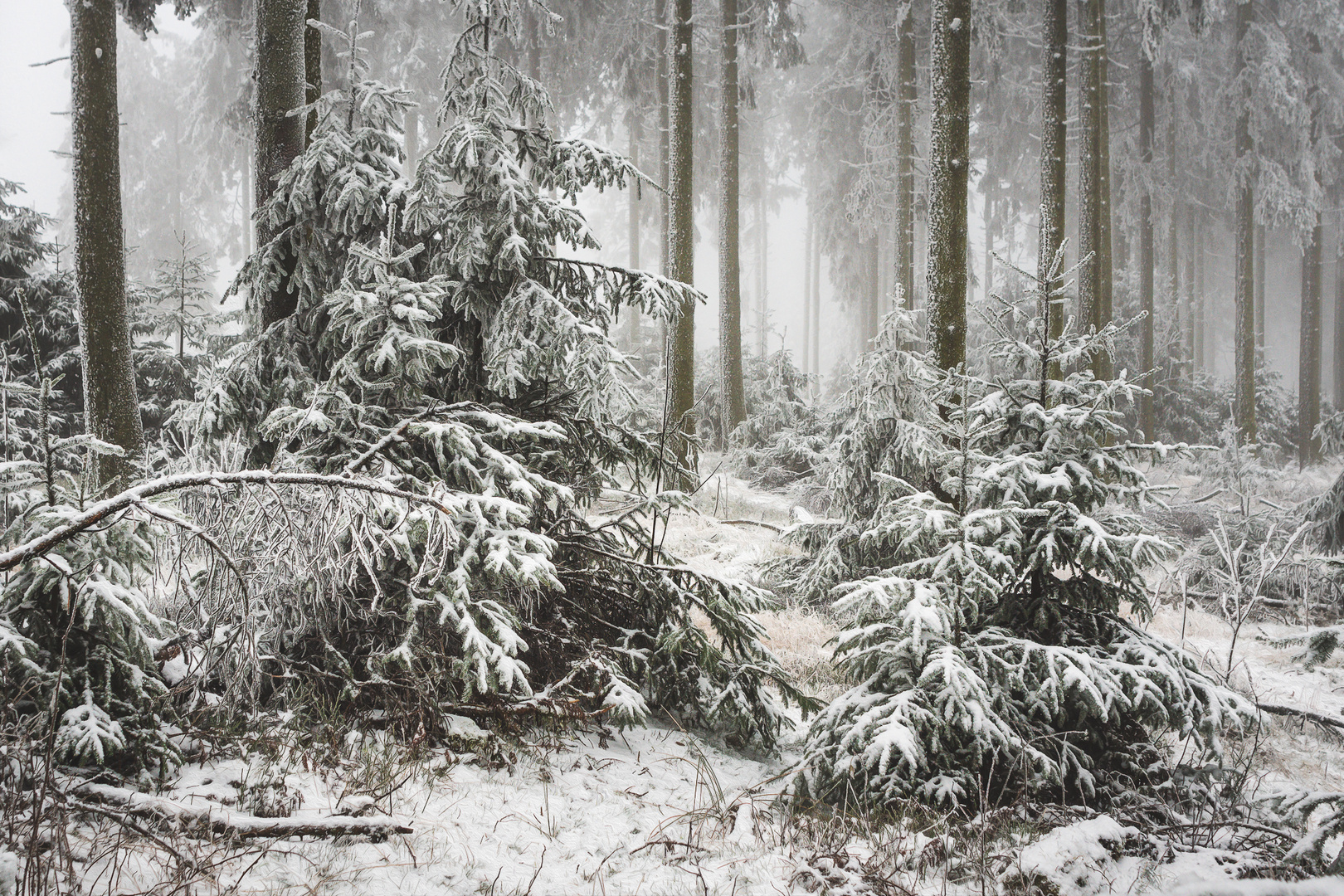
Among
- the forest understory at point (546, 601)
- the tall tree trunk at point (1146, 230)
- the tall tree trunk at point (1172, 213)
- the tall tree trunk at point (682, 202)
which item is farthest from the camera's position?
the tall tree trunk at point (1172, 213)

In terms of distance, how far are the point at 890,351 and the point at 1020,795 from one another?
4.14 m

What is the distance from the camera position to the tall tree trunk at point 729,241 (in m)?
12.8

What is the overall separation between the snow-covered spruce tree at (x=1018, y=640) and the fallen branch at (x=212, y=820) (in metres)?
2.07

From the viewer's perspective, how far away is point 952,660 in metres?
3.30

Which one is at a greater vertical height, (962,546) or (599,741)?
(962,546)

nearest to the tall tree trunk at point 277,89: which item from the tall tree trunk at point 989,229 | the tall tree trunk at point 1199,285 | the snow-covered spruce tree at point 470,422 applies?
the snow-covered spruce tree at point 470,422

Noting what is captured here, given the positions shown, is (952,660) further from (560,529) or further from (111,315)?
(111,315)

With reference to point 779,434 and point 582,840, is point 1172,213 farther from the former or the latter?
point 582,840

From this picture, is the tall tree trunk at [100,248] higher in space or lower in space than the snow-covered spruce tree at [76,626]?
higher

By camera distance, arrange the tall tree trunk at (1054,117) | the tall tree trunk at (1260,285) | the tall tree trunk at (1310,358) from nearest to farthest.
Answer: the tall tree trunk at (1054,117)
the tall tree trunk at (1310,358)
the tall tree trunk at (1260,285)

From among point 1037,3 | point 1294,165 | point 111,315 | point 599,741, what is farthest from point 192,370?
point 1294,165

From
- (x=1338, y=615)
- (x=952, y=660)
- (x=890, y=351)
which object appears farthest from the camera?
(x=1338, y=615)

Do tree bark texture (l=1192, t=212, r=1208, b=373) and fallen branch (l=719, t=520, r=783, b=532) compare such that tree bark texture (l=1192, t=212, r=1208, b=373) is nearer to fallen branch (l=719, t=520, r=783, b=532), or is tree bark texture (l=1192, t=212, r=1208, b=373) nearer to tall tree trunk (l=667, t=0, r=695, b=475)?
tall tree trunk (l=667, t=0, r=695, b=475)

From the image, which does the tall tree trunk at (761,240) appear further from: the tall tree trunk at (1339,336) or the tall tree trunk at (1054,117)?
the tall tree trunk at (1054,117)
